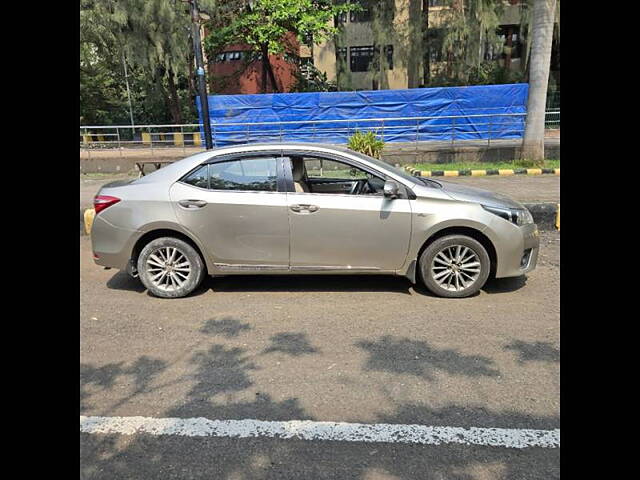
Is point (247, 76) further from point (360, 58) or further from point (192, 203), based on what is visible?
point (192, 203)

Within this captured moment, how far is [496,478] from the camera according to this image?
91.1 inches

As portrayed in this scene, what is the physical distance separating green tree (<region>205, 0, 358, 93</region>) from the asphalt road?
21.2 metres

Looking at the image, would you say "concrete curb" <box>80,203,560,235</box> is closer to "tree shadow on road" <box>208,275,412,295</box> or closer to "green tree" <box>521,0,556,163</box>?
"tree shadow on road" <box>208,275,412,295</box>

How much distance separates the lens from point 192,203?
4.73m

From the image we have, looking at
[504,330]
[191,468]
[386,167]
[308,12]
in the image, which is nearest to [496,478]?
[191,468]

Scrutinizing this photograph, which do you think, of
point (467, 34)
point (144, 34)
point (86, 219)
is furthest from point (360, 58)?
point (86, 219)

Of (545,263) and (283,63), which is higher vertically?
(283,63)

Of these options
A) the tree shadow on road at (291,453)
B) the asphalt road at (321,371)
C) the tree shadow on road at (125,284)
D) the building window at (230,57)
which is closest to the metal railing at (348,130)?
the tree shadow on road at (125,284)

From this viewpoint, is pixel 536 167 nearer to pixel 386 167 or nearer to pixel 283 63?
pixel 386 167

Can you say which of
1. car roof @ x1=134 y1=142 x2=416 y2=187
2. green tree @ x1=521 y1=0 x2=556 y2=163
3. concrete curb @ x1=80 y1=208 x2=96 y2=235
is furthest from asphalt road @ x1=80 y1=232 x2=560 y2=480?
green tree @ x1=521 y1=0 x2=556 y2=163

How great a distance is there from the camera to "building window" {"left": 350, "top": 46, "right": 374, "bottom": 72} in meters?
40.3

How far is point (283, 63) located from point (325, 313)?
32913 millimetres

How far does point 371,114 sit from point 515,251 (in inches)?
607

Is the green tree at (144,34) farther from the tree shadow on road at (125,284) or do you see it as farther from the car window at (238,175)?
the car window at (238,175)
